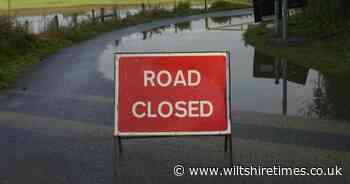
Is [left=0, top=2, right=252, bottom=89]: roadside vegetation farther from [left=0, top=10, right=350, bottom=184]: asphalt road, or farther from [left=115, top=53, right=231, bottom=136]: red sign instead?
[left=115, top=53, right=231, bottom=136]: red sign

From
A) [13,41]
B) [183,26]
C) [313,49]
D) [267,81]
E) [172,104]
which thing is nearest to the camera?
[172,104]

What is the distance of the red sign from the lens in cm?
559

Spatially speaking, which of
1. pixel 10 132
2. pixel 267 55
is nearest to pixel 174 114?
pixel 10 132

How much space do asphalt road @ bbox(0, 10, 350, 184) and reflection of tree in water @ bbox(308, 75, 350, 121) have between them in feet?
1.99

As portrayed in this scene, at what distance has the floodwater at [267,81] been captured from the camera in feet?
28.8

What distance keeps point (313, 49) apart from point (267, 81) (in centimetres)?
462

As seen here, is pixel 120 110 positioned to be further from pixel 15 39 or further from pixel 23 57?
pixel 15 39

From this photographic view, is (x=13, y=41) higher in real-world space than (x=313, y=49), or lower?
higher

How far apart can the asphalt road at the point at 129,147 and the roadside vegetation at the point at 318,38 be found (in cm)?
497

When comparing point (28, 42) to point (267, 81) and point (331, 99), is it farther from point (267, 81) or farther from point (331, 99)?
point (331, 99)

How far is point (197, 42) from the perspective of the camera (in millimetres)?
19422

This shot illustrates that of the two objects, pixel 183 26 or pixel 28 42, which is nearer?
pixel 28 42

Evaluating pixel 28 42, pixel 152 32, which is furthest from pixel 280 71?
pixel 152 32

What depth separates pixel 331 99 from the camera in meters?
9.26
